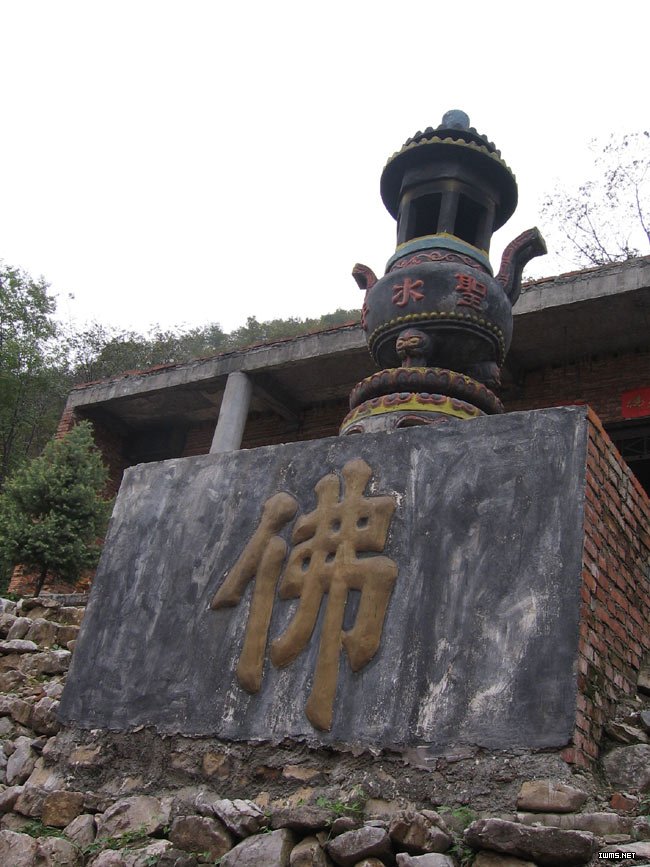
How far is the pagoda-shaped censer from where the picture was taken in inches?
191

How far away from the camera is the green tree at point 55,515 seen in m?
8.09

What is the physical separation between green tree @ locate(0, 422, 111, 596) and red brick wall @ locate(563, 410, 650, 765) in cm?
555

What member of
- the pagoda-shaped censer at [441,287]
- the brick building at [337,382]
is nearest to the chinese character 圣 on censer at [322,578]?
the pagoda-shaped censer at [441,287]

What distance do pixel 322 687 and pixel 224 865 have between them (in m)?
0.73

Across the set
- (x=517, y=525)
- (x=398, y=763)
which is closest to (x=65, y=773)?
(x=398, y=763)

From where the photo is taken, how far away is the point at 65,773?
405 centimetres

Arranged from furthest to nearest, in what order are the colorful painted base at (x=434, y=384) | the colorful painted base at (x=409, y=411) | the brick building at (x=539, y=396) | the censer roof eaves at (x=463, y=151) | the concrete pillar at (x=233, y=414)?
the concrete pillar at (x=233, y=414), the censer roof eaves at (x=463, y=151), the colorful painted base at (x=434, y=384), the colorful painted base at (x=409, y=411), the brick building at (x=539, y=396)

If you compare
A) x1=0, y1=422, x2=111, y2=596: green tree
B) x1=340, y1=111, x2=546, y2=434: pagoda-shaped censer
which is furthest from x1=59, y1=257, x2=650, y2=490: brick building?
x1=340, y1=111, x2=546, y2=434: pagoda-shaped censer

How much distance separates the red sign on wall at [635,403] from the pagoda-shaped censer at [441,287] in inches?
162

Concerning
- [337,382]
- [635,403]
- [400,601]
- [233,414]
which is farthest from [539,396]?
[400,601]

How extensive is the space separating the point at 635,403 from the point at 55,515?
5.94m

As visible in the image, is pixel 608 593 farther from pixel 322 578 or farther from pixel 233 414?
pixel 233 414

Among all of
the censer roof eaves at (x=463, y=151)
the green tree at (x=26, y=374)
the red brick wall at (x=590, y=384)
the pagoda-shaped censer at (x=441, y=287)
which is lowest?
the pagoda-shaped censer at (x=441, y=287)

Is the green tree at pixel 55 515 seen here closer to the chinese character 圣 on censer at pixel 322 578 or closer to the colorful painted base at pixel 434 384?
the colorful painted base at pixel 434 384
